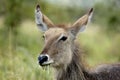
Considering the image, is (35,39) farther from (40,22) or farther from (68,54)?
(68,54)

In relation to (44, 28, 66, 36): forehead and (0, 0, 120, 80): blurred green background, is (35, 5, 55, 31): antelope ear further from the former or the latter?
(0, 0, 120, 80): blurred green background

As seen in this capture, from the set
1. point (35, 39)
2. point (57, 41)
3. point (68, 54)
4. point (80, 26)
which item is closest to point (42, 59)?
point (57, 41)

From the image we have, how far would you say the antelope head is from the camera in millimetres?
11180

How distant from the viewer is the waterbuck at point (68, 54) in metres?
11.4

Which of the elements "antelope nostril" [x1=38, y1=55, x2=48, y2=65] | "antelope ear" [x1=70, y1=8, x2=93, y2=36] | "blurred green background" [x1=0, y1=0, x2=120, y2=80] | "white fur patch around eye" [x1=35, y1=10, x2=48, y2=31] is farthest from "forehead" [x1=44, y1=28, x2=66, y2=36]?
"blurred green background" [x1=0, y1=0, x2=120, y2=80]

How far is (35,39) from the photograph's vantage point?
21.5m

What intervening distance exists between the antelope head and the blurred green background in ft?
3.36

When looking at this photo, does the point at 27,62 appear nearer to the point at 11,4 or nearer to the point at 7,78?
the point at 7,78

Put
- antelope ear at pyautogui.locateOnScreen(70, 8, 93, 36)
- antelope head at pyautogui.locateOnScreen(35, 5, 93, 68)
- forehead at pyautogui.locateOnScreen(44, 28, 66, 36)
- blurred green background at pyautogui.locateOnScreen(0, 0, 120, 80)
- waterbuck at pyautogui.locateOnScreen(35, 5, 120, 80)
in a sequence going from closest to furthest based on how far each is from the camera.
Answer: antelope head at pyautogui.locateOnScreen(35, 5, 93, 68) < waterbuck at pyautogui.locateOnScreen(35, 5, 120, 80) < forehead at pyautogui.locateOnScreen(44, 28, 66, 36) < antelope ear at pyautogui.locateOnScreen(70, 8, 93, 36) < blurred green background at pyautogui.locateOnScreen(0, 0, 120, 80)

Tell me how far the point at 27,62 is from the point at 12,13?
6304 mm

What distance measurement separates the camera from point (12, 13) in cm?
2023

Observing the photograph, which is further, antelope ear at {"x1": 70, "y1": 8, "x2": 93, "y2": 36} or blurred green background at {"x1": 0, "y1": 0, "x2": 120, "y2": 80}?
blurred green background at {"x1": 0, "y1": 0, "x2": 120, "y2": 80}

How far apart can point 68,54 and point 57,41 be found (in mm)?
355

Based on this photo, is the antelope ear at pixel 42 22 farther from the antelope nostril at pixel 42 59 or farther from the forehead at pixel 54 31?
the antelope nostril at pixel 42 59
